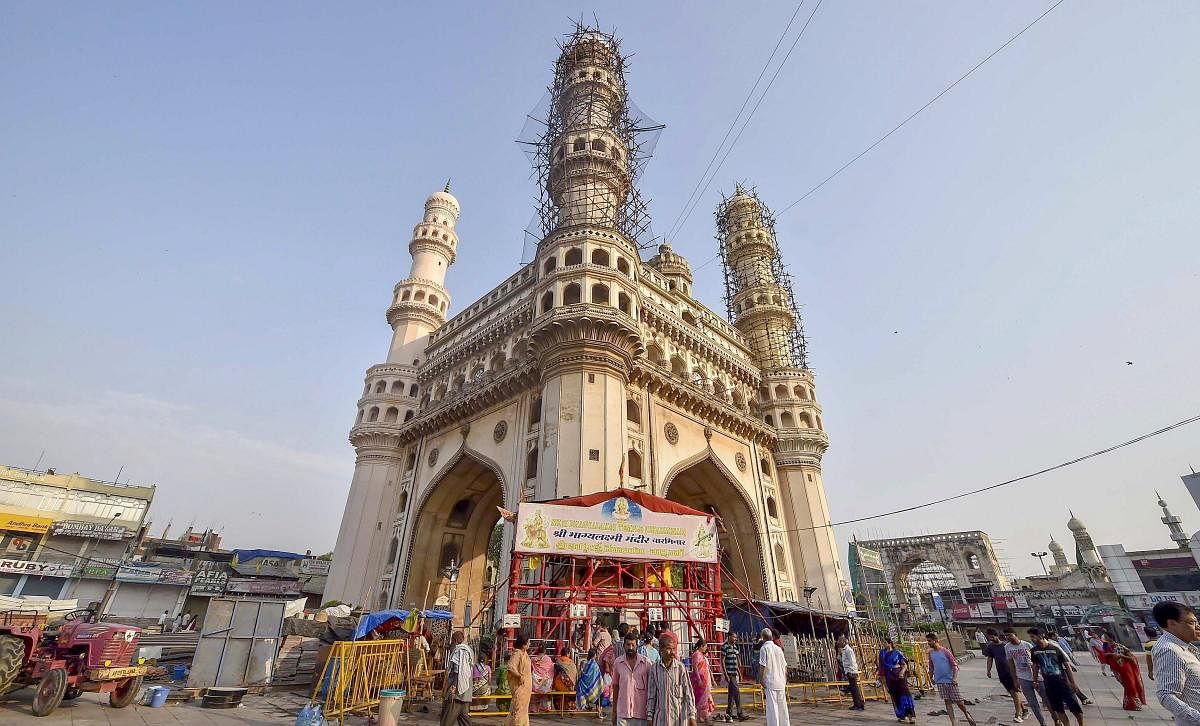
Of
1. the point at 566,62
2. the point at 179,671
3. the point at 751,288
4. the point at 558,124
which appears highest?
the point at 566,62

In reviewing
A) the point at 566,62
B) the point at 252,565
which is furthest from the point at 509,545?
the point at 252,565

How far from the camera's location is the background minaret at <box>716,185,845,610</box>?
2731cm

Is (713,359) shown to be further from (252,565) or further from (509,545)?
(252,565)

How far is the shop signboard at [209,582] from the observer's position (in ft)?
124

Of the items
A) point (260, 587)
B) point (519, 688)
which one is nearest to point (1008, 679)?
point (519, 688)

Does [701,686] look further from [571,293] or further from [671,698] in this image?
[571,293]

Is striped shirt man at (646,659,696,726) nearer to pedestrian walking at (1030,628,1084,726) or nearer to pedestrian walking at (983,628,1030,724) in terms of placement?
pedestrian walking at (1030,628,1084,726)

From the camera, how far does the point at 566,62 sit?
3447 cm

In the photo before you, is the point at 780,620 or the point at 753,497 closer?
the point at 780,620

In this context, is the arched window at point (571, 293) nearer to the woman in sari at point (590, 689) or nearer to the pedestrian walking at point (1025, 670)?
the woman in sari at point (590, 689)

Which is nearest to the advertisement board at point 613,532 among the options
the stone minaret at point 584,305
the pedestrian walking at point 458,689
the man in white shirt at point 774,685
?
the stone minaret at point 584,305

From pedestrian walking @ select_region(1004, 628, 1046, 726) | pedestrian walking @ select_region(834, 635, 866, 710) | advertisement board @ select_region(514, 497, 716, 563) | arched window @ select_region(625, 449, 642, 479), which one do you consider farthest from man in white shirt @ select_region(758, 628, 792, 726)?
arched window @ select_region(625, 449, 642, 479)

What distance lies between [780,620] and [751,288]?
2391 cm

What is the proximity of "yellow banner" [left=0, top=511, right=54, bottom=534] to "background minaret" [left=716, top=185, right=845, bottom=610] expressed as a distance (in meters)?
47.1
